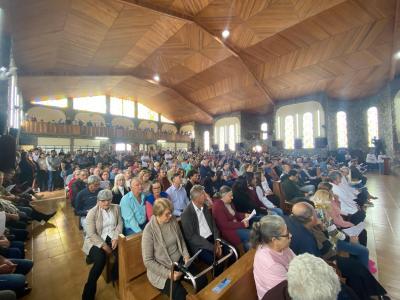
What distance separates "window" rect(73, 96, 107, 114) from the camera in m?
14.9

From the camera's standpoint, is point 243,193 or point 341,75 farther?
point 341,75

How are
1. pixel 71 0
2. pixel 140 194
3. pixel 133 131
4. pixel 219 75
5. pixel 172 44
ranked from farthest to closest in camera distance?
1. pixel 133 131
2. pixel 219 75
3. pixel 172 44
4. pixel 71 0
5. pixel 140 194

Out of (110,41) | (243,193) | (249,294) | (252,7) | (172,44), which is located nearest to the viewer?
(249,294)

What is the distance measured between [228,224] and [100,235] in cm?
147

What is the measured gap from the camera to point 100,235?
218cm

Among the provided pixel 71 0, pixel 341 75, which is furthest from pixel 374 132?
pixel 71 0

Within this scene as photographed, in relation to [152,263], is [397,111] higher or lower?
higher

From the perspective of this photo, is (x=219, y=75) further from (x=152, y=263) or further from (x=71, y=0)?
(x=152, y=263)

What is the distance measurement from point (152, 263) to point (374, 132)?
48.6 feet

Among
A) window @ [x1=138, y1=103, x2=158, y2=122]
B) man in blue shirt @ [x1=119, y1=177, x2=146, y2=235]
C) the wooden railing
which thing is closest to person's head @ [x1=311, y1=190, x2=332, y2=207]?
man in blue shirt @ [x1=119, y1=177, x2=146, y2=235]

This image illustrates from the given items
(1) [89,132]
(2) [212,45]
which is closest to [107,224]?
(2) [212,45]

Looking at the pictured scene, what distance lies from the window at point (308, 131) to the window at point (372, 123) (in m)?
3.10

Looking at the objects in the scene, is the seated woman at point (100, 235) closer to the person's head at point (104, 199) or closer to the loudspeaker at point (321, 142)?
the person's head at point (104, 199)

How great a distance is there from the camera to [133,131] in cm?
1556
